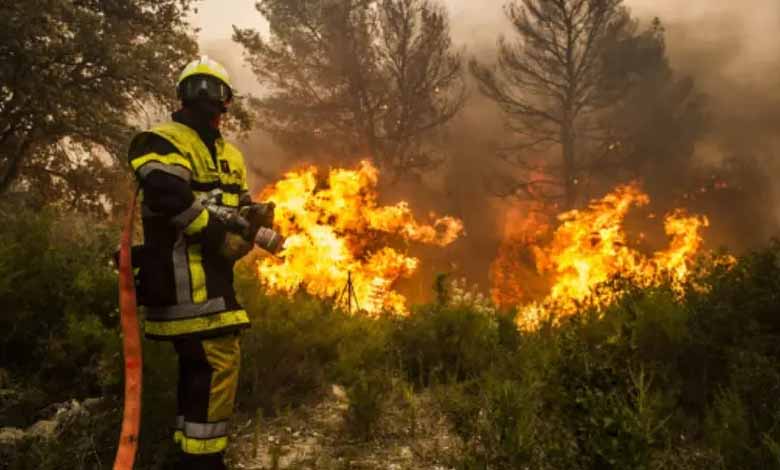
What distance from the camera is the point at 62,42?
348 inches

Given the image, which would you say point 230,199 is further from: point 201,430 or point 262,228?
point 201,430

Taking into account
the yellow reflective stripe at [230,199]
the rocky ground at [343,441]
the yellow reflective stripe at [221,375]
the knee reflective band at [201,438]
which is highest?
the yellow reflective stripe at [230,199]

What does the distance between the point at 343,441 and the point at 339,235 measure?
37.3 ft

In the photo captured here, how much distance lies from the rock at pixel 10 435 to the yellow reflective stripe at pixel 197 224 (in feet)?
5.86

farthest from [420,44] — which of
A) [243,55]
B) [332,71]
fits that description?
[243,55]

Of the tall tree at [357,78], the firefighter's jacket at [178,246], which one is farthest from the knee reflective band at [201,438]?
the tall tree at [357,78]

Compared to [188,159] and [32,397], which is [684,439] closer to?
[188,159]

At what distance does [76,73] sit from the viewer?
31.5 ft

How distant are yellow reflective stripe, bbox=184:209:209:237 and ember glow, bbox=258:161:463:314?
1009cm

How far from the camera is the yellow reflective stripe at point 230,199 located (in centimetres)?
324

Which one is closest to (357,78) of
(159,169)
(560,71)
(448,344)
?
(560,71)

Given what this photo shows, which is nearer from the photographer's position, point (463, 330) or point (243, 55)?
point (463, 330)

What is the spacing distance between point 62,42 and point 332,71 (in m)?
17.2

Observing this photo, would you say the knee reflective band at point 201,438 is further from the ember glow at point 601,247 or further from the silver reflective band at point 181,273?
the ember glow at point 601,247
